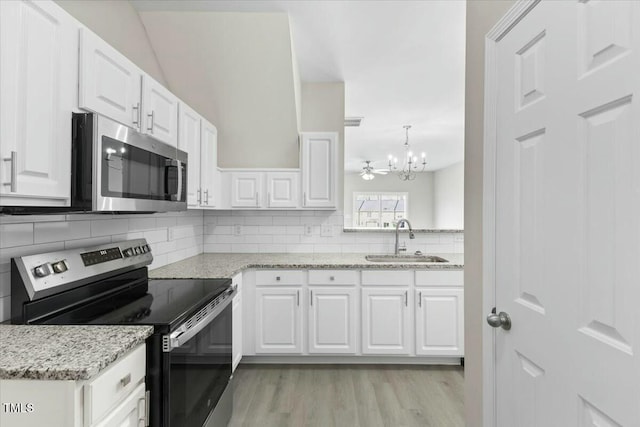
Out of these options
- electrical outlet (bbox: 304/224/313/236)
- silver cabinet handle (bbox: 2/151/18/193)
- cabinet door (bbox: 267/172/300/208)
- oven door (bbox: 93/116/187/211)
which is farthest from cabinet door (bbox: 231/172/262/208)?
silver cabinet handle (bbox: 2/151/18/193)

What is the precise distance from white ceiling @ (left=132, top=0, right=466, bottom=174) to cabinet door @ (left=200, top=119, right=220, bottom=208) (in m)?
0.91

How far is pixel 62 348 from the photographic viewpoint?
1103 millimetres

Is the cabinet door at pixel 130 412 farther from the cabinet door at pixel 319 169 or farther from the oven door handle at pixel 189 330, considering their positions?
the cabinet door at pixel 319 169

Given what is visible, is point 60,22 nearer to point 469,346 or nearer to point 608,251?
point 608,251

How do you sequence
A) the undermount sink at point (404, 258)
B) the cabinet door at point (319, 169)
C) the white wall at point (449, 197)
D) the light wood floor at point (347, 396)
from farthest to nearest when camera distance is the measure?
1. the white wall at point (449, 197)
2. the undermount sink at point (404, 258)
3. the cabinet door at point (319, 169)
4. the light wood floor at point (347, 396)

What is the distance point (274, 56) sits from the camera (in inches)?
109

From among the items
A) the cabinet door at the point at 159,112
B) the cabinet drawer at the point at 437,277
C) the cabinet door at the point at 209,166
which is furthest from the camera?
the cabinet drawer at the point at 437,277

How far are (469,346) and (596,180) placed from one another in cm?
104

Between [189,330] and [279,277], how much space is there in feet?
4.70

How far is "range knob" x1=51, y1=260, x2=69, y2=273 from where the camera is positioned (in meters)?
1.50

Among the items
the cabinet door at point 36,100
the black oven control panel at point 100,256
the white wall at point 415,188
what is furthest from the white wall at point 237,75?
the white wall at point 415,188

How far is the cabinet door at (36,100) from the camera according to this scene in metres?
1.05

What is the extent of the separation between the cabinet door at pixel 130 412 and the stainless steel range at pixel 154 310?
50 millimetres

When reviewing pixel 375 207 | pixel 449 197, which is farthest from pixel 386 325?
pixel 375 207
